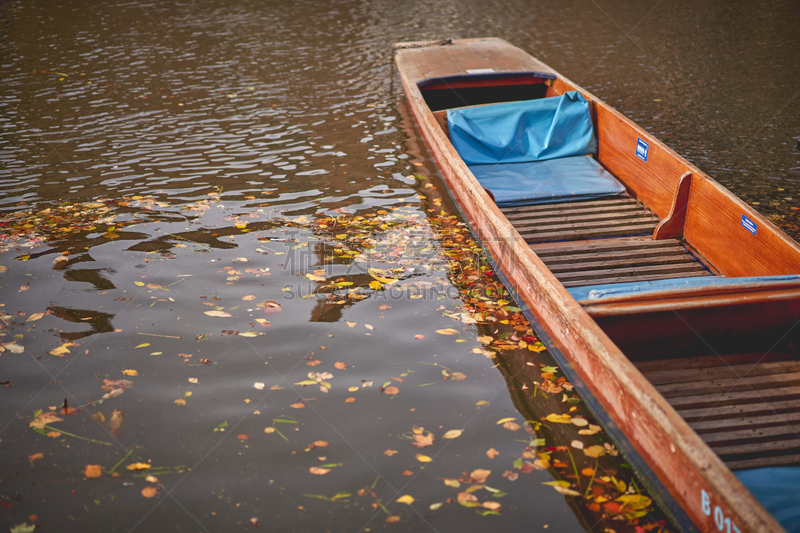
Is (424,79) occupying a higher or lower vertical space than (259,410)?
higher

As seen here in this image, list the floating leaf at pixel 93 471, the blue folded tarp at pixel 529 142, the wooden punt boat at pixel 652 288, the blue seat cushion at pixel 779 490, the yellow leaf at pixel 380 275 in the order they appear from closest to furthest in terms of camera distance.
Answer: the blue seat cushion at pixel 779 490 → the wooden punt boat at pixel 652 288 → the floating leaf at pixel 93 471 → the yellow leaf at pixel 380 275 → the blue folded tarp at pixel 529 142

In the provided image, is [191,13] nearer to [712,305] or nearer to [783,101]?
[783,101]

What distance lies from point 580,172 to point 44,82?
31.9 ft

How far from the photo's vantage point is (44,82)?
10.1 metres

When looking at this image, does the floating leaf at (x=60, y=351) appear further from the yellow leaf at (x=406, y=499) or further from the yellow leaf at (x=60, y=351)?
the yellow leaf at (x=406, y=499)

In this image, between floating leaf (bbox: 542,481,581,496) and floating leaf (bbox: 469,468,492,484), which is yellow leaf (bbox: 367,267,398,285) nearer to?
floating leaf (bbox: 469,468,492,484)

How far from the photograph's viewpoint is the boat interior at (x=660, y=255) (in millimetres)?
2924

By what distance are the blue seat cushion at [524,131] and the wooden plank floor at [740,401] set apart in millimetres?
3344

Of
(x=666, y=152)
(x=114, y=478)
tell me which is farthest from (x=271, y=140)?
(x=114, y=478)

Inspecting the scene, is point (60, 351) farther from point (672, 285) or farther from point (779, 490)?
point (779, 490)

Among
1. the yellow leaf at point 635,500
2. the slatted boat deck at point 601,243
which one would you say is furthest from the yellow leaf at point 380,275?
the yellow leaf at point 635,500

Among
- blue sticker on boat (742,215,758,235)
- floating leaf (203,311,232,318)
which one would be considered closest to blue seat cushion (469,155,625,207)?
blue sticker on boat (742,215,758,235)

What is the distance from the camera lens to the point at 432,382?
136 inches

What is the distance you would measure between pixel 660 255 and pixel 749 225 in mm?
762
